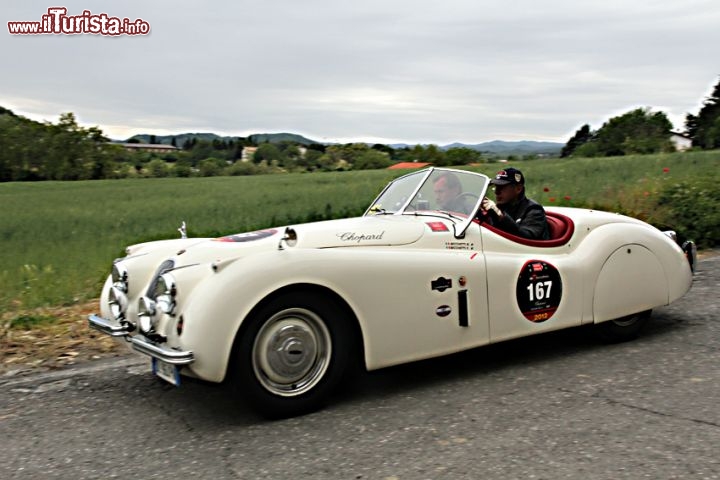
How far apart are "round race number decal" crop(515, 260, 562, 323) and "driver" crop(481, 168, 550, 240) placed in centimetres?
31

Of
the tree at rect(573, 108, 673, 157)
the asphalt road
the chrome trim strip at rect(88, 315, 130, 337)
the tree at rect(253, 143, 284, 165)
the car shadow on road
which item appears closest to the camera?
the asphalt road

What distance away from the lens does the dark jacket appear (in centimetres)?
507

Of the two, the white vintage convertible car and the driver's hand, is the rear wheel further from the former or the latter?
the driver's hand

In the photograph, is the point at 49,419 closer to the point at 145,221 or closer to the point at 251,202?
the point at 145,221

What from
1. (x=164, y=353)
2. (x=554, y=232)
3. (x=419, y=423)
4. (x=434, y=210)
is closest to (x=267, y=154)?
(x=554, y=232)

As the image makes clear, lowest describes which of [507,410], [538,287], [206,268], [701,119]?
[507,410]

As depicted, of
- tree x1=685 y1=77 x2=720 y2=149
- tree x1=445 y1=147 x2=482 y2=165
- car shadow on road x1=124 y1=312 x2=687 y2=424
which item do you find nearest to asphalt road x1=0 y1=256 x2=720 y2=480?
car shadow on road x1=124 y1=312 x2=687 y2=424

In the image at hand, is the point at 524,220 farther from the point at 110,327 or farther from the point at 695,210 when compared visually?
the point at 695,210

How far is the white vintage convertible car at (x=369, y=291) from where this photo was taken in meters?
3.87

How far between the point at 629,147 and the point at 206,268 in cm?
4595

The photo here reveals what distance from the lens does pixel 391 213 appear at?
209 inches

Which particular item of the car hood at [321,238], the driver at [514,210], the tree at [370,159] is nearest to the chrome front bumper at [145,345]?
the car hood at [321,238]

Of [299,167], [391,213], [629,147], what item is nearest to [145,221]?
[391,213]

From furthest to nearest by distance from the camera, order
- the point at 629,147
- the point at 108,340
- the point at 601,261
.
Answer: the point at 629,147
the point at 108,340
the point at 601,261
